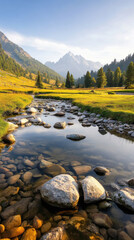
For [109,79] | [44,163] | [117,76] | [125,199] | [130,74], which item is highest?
[117,76]

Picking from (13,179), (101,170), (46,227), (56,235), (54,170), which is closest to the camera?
(56,235)

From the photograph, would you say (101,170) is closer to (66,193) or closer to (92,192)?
(92,192)

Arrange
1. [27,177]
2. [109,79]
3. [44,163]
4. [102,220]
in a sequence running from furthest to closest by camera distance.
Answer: [109,79] → [44,163] → [27,177] → [102,220]

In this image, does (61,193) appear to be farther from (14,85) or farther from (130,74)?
(14,85)

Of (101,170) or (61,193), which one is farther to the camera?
(101,170)

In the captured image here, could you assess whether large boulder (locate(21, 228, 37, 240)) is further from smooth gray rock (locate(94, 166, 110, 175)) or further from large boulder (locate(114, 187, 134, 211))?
smooth gray rock (locate(94, 166, 110, 175))

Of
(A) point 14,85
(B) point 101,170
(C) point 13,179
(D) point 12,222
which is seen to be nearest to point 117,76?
(A) point 14,85

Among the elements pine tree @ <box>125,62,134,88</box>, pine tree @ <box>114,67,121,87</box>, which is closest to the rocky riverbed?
pine tree @ <box>125,62,134,88</box>

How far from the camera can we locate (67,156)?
688 cm

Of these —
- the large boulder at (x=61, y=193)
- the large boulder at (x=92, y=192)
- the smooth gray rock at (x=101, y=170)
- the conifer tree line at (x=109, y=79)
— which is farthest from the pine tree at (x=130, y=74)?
the large boulder at (x=61, y=193)

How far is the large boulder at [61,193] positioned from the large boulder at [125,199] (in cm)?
135

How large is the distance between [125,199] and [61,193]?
80.2 inches

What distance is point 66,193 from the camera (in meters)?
3.74

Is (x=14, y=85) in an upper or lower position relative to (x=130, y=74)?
lower
